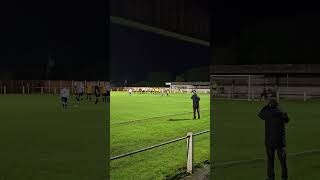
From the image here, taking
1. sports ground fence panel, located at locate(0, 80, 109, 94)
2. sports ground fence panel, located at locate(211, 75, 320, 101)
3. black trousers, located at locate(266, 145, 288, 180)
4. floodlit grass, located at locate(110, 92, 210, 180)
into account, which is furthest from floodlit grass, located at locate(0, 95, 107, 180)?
sports ground fence panel, located at locate(0, 80, 109, 94)

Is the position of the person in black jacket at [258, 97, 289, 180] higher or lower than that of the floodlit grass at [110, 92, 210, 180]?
higher

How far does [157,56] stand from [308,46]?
26925 mm

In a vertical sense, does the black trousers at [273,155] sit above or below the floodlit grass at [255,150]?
above

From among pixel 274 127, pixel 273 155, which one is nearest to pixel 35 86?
pixel 273 155

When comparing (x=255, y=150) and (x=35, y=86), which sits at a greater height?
(x=35, y=86)

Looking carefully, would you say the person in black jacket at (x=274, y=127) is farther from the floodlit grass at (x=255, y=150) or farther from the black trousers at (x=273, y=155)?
the floodlit grass at (x=255, y=150)

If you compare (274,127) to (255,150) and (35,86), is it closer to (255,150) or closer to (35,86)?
(255,150)

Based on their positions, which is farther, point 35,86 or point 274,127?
point 35,86

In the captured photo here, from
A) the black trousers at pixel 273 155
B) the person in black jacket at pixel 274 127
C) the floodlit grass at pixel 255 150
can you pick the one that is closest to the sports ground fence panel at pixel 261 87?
the floodlit grass at pixel 255 150

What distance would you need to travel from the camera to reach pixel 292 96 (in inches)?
1574

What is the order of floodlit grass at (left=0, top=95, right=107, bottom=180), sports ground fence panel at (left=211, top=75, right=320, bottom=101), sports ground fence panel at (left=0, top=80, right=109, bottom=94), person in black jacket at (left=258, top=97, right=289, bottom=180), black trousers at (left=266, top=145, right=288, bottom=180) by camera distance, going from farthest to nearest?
1. sports ground fence panel at (left=0, top=80, right=109, bottom=94)
2. sports ground fence panel at (left=211, top=75, right=320, bottom=101)
3. floodlit grass at (left=0, top=95, right=107, bottom=180)
4. black trousers at (left=266, top=145, right=288, bottom=180)
5. person in black jacket at (left=258, top=97, right=289, bottom=180)

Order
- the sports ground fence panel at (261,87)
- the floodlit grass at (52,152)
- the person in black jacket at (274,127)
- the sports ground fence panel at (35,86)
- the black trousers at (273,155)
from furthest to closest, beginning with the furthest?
the sports ground fence panel at (35,86)
the sports ground fence panel at (261,87)
the floodlit grass at (52,152)
the black trousers at (273,155)
the person in black jacket at (274,127)

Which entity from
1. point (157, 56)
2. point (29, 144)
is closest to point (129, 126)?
point (29, 144)

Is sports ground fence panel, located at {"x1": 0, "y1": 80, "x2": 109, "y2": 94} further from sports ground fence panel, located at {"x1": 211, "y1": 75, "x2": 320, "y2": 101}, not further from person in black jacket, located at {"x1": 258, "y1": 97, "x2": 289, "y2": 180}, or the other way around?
person in black jacket, located at {"x1": 258, "y1": 97, "x2": 289, "y2": 180}
